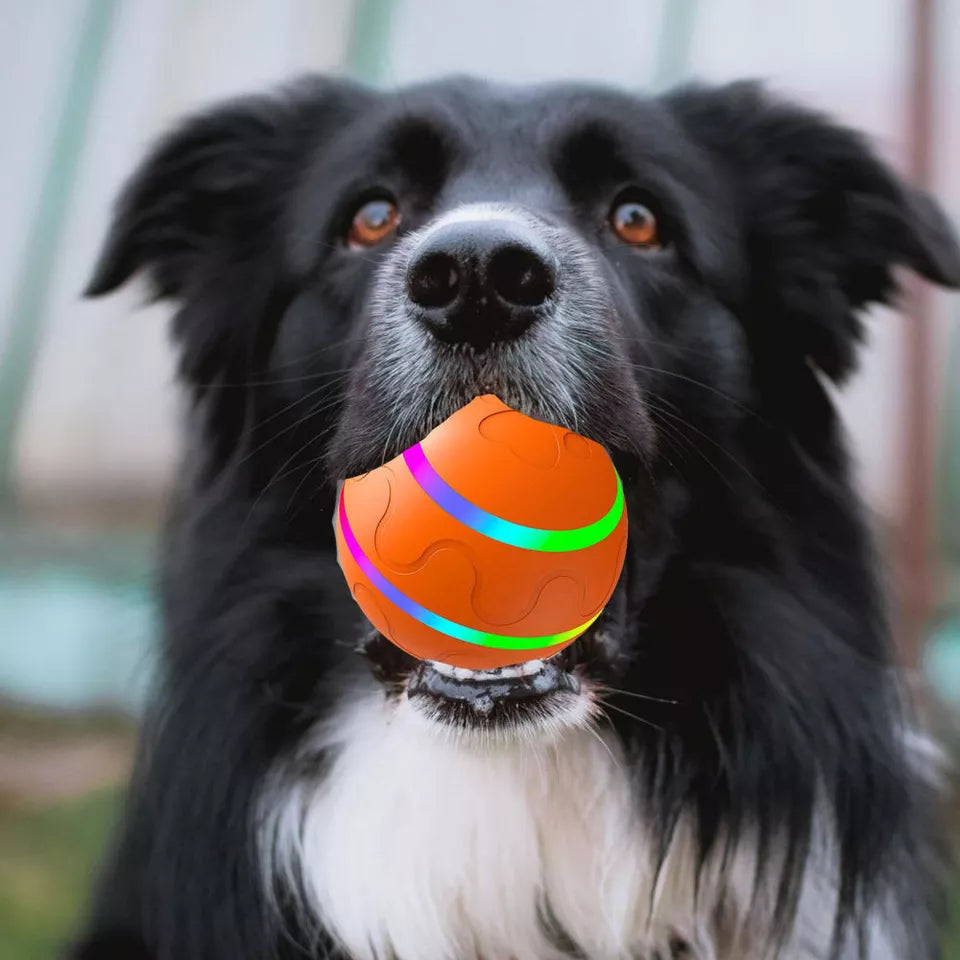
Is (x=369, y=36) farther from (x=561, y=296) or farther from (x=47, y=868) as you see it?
(x=47, y=868)

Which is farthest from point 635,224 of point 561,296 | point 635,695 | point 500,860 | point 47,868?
point 47,868

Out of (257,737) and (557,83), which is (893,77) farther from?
(257,737)

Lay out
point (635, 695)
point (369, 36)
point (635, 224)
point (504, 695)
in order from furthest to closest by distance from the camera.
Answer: point (369, 36)
point (635, 224)
point (635, 695)
point (504, 695)

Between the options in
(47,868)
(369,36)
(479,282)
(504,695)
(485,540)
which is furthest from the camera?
(369,36)

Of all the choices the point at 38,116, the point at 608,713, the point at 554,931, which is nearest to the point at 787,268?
the point at 608,713

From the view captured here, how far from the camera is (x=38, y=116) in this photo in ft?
11.7

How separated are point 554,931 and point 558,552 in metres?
0.70

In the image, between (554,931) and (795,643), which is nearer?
(554,931)

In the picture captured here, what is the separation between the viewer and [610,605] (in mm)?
1515

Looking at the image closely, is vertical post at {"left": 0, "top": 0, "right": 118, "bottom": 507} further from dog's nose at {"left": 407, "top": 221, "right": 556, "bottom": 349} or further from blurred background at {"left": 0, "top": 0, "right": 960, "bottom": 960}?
dog's nose at {"left": 407, "top": 221, "right": 556, "bottom": 349}

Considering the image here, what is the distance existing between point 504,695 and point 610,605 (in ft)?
0.79

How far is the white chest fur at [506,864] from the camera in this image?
4.93 feet

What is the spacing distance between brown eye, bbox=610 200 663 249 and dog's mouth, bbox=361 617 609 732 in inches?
27.8

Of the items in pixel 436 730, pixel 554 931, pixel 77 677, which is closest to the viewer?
pixel 436 730
